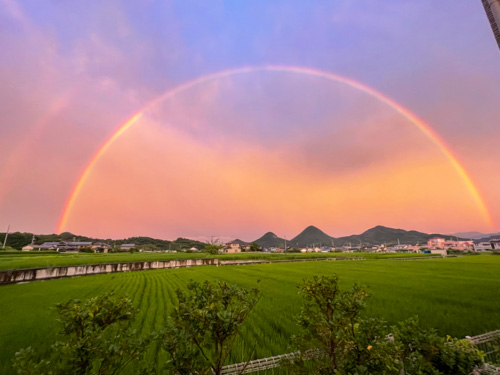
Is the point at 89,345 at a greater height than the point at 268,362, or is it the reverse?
the point at 89,345

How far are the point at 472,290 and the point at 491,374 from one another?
14.8 metres

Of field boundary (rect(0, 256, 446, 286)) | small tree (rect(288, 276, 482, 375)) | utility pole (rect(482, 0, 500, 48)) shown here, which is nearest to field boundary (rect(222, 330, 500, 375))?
small tree (rect(288, 276, 482, 375))

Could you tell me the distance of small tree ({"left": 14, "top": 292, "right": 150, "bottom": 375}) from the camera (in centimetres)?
239

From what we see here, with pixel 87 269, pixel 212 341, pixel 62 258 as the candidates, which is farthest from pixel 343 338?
pixel 62 258

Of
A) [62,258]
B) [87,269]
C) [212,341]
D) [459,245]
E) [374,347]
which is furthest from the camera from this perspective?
[459,245]

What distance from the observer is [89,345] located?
8.23ft

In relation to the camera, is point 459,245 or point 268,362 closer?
point 268,362

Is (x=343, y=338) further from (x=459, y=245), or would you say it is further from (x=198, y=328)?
(x=459, y=245)

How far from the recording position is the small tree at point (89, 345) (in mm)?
2389

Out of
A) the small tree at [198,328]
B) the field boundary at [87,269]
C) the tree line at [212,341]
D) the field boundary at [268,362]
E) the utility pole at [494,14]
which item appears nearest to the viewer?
the tree line at [212,341]

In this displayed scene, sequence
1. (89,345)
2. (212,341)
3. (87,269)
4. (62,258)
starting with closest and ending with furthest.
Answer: (89,345)
(212,341)
(87,269)
(62,258)

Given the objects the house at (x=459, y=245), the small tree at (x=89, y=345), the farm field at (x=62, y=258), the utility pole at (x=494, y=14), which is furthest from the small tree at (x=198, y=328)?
the house at (x=459, y=245)

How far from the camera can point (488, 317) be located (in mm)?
8766

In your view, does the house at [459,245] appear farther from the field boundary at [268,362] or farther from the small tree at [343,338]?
the small tree at [343,338]
